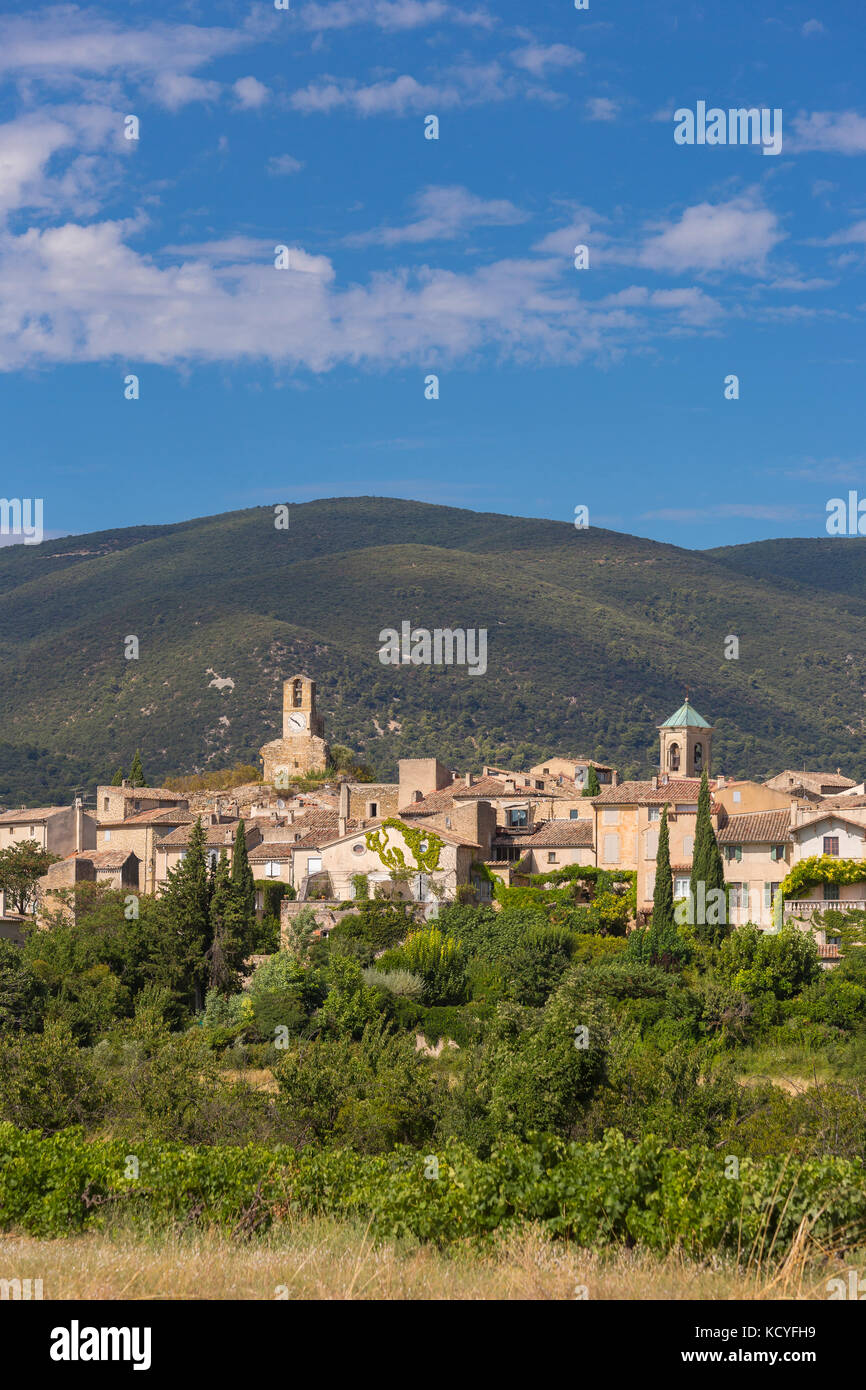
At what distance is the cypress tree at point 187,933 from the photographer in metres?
47.4

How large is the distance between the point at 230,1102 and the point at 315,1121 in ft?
8.65

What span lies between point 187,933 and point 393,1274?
37.3 m

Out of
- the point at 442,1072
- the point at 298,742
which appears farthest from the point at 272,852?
the point at 298,742

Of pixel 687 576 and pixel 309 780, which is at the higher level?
pixel 687 576

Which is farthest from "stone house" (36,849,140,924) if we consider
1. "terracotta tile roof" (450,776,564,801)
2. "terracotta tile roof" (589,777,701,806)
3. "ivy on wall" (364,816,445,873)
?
"terracotta tile roof" (589,777,701,806)

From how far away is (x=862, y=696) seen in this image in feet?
447

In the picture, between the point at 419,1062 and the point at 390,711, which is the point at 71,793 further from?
the point at 419,1062

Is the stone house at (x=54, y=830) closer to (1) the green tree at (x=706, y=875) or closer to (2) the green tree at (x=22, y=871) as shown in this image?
(2) the green tree at (x=22, y=871)

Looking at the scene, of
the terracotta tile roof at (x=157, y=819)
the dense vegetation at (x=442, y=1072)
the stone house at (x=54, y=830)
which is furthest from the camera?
the stone house at (x=54, y=830)

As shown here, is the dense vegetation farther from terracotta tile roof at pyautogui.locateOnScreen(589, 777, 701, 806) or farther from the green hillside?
the green hillside

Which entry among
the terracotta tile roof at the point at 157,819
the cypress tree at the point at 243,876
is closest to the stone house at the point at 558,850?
the cypress tree at the point at 243,876

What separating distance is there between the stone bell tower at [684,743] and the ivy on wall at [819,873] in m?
20.2

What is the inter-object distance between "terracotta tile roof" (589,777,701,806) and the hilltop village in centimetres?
7

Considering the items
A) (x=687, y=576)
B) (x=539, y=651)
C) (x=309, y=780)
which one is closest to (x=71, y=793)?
(x=309, y=780)
